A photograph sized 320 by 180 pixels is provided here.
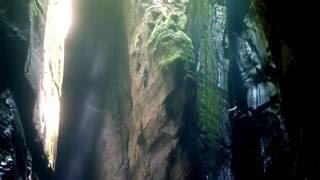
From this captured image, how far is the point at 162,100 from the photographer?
12.4 meters

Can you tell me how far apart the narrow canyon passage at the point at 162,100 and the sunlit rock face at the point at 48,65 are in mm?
62

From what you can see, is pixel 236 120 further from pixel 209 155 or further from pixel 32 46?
pixel 32 46

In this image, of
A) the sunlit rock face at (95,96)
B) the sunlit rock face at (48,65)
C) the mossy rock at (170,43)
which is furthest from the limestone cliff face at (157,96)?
the sunlit rock face at (48,65)

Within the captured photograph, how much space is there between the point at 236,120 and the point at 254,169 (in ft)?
5.45

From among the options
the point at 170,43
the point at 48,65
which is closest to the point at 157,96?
the point at 170,43

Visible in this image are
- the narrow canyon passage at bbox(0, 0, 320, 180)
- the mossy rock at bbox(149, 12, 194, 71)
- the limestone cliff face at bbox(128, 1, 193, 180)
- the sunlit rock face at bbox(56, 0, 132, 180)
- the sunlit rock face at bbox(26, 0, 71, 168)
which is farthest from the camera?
the sunlit rock face at bbox(56, 0, 132, 180)

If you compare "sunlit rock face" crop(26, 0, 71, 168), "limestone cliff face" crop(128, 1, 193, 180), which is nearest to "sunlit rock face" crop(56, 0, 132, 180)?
"sunlit rock face" crop(26, 0, 71, 168)

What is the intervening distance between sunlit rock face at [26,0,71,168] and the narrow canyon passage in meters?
0.06

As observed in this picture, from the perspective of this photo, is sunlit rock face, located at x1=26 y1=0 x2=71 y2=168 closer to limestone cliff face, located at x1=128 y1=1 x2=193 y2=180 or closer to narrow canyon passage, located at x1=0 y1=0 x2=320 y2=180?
narrow canyon passage, located at x1=0 y1=0 x2=320 y2=180

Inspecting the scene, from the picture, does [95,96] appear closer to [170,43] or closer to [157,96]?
[157,96]

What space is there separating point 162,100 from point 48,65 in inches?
209

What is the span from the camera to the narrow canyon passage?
1074cm

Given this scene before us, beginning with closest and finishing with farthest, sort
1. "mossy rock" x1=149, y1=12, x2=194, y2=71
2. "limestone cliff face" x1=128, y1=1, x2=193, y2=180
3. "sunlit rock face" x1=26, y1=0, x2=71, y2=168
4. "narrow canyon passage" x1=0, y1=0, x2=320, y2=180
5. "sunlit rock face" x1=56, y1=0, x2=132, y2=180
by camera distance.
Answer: "narrow canyon passage" x1=0, y1=0, x2=320, y2=180, "limestone cliff face" x1=128, y1=1, x2=193, y2=180, "mossy rock" x1=149, y1=12, x2=194, y2=71, "sunlit rock face" x1=26, y1=0, x2=71, y2=168, "sunlit rock face" x1=56, y1=0, x2=132, y2=180

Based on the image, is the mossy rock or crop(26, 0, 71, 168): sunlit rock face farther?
crop(26, 0, 71, 168): sunlit rock face
